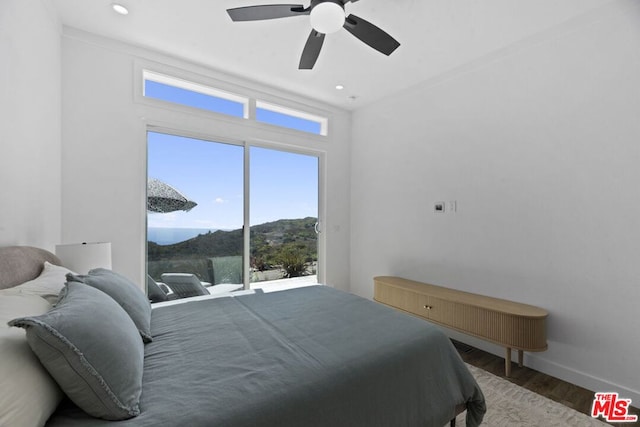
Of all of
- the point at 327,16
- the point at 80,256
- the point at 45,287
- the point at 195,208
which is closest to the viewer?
the point at 45,287

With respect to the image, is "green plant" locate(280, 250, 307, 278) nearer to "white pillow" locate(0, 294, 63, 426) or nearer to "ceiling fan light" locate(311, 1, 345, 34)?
"ceiling fan light" locate(311, 1, 345, 34)

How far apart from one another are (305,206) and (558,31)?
3.14 metres

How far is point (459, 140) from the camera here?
3104mm

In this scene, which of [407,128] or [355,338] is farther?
[407,128]

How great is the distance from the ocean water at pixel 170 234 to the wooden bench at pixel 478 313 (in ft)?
7.60

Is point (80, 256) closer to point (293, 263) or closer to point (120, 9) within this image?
point (120, 9)

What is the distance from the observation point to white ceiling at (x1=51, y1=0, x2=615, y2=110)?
86.2 inches

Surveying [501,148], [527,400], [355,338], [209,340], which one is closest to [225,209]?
[209,340]

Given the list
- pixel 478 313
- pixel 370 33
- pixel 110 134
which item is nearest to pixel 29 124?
pixel 110 134

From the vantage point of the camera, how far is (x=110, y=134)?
2703mm

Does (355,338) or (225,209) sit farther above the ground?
(225,209)

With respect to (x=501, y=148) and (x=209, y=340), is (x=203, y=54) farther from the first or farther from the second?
(x=501, y=148)

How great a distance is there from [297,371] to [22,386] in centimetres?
Result: 84

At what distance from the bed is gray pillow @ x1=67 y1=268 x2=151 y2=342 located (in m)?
0.10
